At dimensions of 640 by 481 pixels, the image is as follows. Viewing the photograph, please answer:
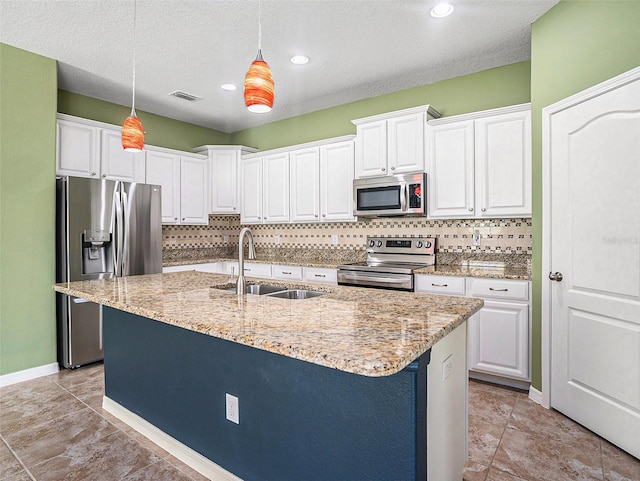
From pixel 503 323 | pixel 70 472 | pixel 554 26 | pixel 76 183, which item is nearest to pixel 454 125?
pixel 554 26

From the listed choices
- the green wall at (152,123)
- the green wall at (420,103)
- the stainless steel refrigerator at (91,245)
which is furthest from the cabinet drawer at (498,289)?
the green wall at (152,123)

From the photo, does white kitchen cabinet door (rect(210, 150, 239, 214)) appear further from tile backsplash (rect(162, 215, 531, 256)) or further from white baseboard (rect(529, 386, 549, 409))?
white baseboard (rect(529, 386, 549, 409))

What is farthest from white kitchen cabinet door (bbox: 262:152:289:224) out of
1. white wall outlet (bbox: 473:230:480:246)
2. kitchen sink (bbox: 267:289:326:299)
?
kitchen sink (bbox: 267:289:326:299)

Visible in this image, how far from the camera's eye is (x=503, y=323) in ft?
9.82

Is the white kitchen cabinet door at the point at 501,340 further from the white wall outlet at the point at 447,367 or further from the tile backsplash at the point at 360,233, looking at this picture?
the white wall outlet at the point at 447,367

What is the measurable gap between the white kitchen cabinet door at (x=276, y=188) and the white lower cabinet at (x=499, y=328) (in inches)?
92.6

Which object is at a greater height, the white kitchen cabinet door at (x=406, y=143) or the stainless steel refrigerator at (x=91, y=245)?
the white kitchen cabinet door at (x=406, y=143)

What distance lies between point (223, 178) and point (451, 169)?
305 centimetres

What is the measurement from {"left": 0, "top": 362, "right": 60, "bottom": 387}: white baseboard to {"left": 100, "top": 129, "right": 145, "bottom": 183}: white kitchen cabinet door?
75.5 inches

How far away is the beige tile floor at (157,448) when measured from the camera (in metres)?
1.96

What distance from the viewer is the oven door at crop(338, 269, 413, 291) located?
3445 millimetres

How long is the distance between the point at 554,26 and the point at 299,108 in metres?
2.87

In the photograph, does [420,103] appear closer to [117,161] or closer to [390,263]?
[390,263]

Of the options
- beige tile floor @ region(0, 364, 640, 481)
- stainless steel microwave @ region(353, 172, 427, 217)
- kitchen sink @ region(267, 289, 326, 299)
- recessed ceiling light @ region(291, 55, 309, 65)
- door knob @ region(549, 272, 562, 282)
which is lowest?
beige tile floor @ region(0, 364, 640, 481)
